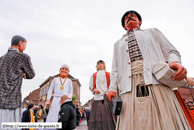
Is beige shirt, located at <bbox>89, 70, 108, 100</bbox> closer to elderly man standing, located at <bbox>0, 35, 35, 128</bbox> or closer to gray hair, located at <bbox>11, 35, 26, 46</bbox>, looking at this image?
elderly man standing, located at <bbox>0, 35, 35, 128</bbox>

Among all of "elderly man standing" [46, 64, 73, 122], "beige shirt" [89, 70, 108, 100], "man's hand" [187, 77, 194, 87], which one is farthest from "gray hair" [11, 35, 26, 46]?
"man's hand" [187, 77, 194, 87]

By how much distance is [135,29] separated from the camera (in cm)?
241

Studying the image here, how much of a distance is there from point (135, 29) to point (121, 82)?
1.06 metres

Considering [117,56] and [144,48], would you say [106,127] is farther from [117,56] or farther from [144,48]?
[144,48]

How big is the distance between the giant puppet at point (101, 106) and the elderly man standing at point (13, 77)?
7.85 ft

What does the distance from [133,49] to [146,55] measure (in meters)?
0.26

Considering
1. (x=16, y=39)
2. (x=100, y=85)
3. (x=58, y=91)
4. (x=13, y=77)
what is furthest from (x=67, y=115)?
(x=16, y=39)

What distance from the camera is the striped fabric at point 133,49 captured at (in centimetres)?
205

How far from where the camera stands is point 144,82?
183cm

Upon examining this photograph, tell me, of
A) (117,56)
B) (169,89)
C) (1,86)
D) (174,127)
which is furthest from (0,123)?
(169,89)

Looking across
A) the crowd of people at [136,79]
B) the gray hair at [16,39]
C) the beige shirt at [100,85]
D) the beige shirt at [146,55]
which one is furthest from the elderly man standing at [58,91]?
the beige shirt at [146,55]

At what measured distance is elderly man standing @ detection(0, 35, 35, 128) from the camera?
2172 millimetres

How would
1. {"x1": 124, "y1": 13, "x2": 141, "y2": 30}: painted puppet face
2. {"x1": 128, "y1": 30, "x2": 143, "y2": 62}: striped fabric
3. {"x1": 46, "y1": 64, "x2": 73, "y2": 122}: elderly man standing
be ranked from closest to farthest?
{"x1": 128, "y1": 30, "x2": 143, "y2": 62}: striped fabric, {"x1": 124, "y1": 13, "x2": 141, "y2": 30}: painted puppet face, {"x1": 46, "y1": 64, "x2": 73, "y2": 122}: elderly man standing

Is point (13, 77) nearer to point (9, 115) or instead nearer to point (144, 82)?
point (9, 115)
